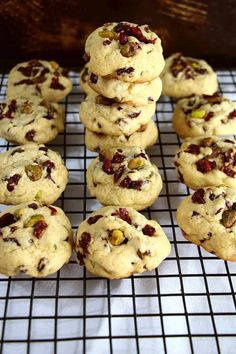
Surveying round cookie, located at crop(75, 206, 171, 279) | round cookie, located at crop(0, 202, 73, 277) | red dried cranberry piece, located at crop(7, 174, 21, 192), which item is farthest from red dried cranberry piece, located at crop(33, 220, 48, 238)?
red dried cranberry piece, located at crop(7, 174, 21, 192)

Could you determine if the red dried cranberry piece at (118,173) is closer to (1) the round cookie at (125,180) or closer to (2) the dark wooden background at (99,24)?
(1) the round cookie at (125,180)

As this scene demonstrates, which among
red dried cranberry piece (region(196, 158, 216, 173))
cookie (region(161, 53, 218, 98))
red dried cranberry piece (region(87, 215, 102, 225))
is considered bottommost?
red dried cranberry piece (region(87, 215, 102, 225))

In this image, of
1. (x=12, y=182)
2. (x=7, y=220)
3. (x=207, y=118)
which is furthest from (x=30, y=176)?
(x=207, y=118)

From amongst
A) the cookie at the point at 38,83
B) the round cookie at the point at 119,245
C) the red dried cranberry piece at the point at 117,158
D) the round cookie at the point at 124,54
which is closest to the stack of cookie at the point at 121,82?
the round cookie at the point at 124,54

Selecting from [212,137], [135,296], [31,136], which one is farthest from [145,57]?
[135,296]

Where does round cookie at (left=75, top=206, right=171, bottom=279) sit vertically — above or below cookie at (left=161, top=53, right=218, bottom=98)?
below

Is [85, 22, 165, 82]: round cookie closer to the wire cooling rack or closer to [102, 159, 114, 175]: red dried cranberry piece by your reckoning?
[102, 159, 114, 175]: red dried cranberry piece

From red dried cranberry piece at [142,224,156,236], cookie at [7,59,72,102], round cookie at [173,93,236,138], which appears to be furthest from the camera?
cookie at [7,59,72,102]
